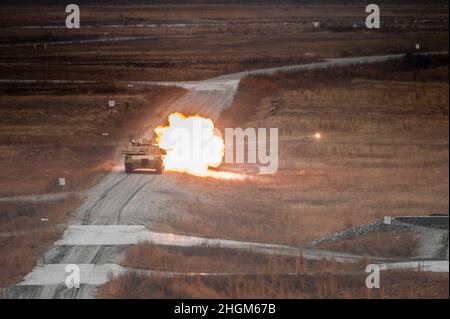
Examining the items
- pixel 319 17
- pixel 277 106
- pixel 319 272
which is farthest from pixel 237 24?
pixel 319 272

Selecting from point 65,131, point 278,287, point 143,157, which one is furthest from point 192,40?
point 278,287

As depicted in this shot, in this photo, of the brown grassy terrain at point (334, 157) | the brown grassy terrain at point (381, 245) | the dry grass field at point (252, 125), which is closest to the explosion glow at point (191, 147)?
the dry grass field at point (252, 125)

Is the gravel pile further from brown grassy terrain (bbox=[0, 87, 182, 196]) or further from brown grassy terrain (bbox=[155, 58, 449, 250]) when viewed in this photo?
brown grassy terrain (bbox=[0, 87, 182, 196])

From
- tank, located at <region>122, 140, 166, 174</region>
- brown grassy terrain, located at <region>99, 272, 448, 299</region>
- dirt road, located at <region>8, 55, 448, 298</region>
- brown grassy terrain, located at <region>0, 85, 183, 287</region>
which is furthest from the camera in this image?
tank, located at <region>122, 140, 166, 174</region>

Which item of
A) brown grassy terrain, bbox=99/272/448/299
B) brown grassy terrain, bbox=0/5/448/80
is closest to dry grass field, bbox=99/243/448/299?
brown grassy terrain, bbox=99/272/448/299

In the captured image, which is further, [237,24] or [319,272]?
[237,24]

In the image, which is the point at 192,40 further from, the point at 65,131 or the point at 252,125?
the point at 65,131

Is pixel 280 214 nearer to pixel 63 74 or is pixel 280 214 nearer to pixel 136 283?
pixel 136 283
